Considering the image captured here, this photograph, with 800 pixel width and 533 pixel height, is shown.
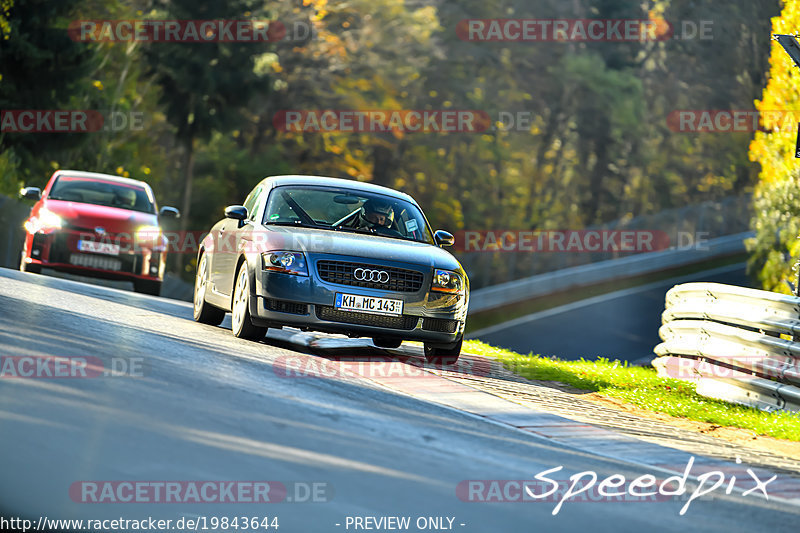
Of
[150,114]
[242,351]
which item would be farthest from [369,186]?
[150,114]

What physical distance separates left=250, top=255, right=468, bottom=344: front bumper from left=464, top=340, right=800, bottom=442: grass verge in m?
1.64

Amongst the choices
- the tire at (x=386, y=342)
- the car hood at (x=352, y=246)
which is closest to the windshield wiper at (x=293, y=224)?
the car hood at (x=352, y=246)

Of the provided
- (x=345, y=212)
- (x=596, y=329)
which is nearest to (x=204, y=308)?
(x=345, y=212)

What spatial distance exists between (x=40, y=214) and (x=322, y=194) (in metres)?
7.68

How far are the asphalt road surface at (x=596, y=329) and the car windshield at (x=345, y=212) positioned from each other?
69.9ft

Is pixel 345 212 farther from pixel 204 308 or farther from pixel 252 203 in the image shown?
pixel 204 308

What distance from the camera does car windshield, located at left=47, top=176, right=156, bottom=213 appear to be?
1961 centimetres

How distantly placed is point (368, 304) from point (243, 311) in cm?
133

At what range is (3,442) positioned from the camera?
6.16m

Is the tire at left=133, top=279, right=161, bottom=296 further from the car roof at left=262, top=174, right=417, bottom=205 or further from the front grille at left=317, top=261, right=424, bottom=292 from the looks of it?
the front grille at left=317, top=261, right=424, bottom=292

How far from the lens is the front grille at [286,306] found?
1099 cm

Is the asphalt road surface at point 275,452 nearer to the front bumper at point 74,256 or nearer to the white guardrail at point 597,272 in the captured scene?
the front bumper at point 74,256

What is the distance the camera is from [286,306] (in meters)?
11.0

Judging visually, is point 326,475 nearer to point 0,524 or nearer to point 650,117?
point 0,524
